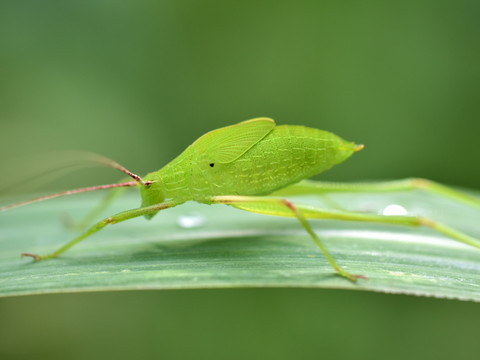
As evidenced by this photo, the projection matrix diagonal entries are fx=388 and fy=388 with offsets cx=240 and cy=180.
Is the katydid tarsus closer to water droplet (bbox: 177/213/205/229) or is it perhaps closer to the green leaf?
the green leaf

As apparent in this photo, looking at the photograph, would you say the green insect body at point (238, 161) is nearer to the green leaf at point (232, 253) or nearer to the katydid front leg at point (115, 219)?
the katydid front leg at point (115, 219)

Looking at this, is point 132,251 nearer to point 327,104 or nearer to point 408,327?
point 408,327

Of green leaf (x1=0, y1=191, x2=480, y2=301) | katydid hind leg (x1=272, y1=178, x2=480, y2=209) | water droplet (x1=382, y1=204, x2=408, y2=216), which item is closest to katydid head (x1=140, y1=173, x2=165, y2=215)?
green leaf (x1=0, y1=191, x2=480, y2=301)

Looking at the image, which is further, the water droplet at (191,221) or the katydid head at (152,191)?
the water droplet at (191,221)

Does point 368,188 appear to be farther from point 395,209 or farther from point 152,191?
point 152,191

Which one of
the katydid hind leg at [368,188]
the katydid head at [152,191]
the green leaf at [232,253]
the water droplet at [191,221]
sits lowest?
the green leaf at [232,253]

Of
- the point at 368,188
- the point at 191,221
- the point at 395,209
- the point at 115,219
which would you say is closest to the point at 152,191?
the point at 115,219

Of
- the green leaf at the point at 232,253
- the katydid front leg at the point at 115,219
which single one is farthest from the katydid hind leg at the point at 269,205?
the katydid front leg at the point at 115,219
